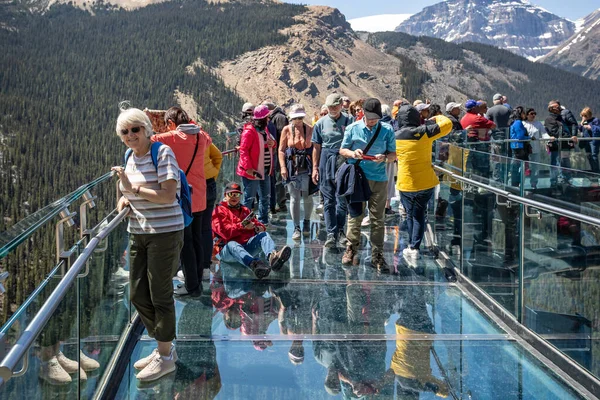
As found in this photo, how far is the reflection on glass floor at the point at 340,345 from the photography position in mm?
3502

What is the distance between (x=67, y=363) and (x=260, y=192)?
504 cm

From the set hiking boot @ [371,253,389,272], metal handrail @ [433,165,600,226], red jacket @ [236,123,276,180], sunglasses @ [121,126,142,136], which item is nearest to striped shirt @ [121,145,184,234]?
sunglasses @ [121,126,142,136]

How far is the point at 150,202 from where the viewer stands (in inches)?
139

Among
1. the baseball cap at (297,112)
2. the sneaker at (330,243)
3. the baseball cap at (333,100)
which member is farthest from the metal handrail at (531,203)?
the baseball cap at (297,112)

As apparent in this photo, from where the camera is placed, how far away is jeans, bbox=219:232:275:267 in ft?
18.8

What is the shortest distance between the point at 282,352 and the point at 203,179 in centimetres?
153

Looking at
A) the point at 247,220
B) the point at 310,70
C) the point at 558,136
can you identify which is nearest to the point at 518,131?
the point at 558,136

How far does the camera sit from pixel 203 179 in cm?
498

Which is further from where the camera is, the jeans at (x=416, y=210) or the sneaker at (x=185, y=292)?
the jeans at (x=416, y=210)

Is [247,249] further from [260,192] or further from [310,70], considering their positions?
[310,70]

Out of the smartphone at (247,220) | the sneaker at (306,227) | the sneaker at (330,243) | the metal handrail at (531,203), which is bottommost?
the sneaker at (330,243)

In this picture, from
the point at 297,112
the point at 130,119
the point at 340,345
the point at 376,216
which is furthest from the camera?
A: the point at 297,112

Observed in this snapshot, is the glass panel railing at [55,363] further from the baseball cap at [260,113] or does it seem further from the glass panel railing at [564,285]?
the baseball cap at [260,113]

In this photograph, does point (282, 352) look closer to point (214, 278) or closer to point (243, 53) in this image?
point (214, 278)
